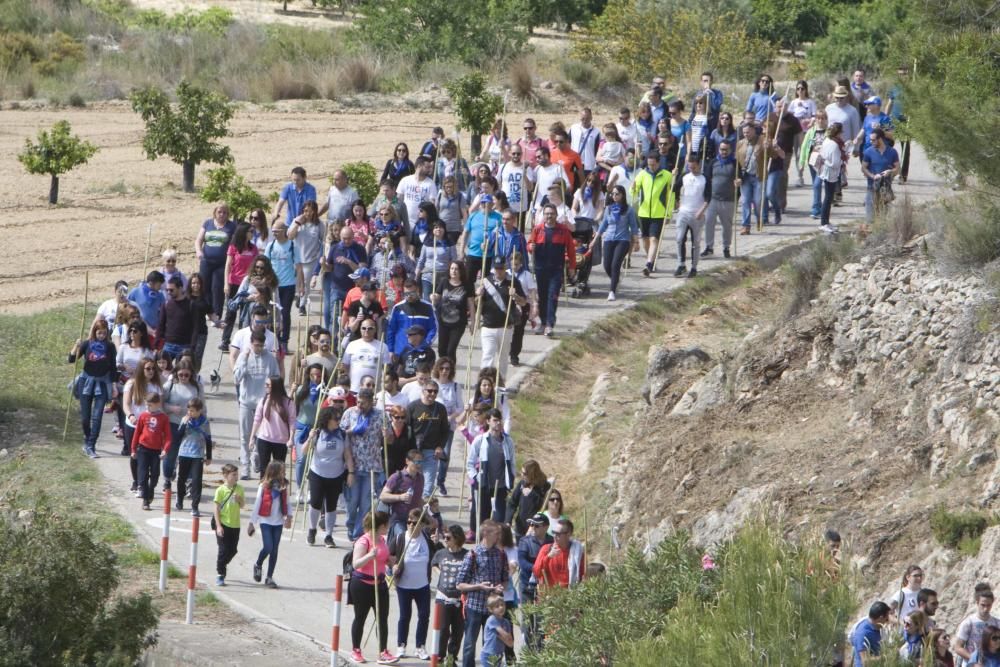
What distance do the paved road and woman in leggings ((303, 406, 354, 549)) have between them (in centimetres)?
49

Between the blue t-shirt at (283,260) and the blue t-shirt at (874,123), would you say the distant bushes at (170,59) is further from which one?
the blue t-shirt at (283,260)

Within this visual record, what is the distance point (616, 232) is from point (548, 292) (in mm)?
1428

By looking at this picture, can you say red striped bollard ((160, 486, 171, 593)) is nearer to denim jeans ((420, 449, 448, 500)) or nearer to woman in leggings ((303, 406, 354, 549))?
woman in leggings ((303, 406, 354, 549))

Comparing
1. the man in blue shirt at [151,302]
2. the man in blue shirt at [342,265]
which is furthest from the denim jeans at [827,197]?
the man in blue shirt at [151,302]

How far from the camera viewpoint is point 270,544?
51.5 feet

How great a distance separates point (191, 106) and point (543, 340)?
1089 centimetres

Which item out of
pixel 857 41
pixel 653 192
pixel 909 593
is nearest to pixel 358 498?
pixel 909 593

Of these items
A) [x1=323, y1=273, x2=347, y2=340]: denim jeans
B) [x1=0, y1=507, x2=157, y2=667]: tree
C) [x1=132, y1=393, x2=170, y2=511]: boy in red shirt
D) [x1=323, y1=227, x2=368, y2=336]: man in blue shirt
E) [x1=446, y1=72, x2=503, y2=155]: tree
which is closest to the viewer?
[x1=0, y1=507, x2=157, y2=667]: tree

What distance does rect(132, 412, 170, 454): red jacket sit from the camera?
17250 millimetres

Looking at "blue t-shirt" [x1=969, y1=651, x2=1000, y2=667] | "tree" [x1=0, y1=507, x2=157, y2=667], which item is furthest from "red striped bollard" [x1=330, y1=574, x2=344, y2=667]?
"blue t-shirt" [x1=969, y1=651, x2=1000, y2=667]

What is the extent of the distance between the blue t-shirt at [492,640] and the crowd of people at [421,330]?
0.01 meters

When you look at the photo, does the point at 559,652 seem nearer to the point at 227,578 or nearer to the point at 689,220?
the point at 227,578

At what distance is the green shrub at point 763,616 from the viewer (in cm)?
1002

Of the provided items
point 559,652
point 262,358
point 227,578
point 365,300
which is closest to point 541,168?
point 365,300
